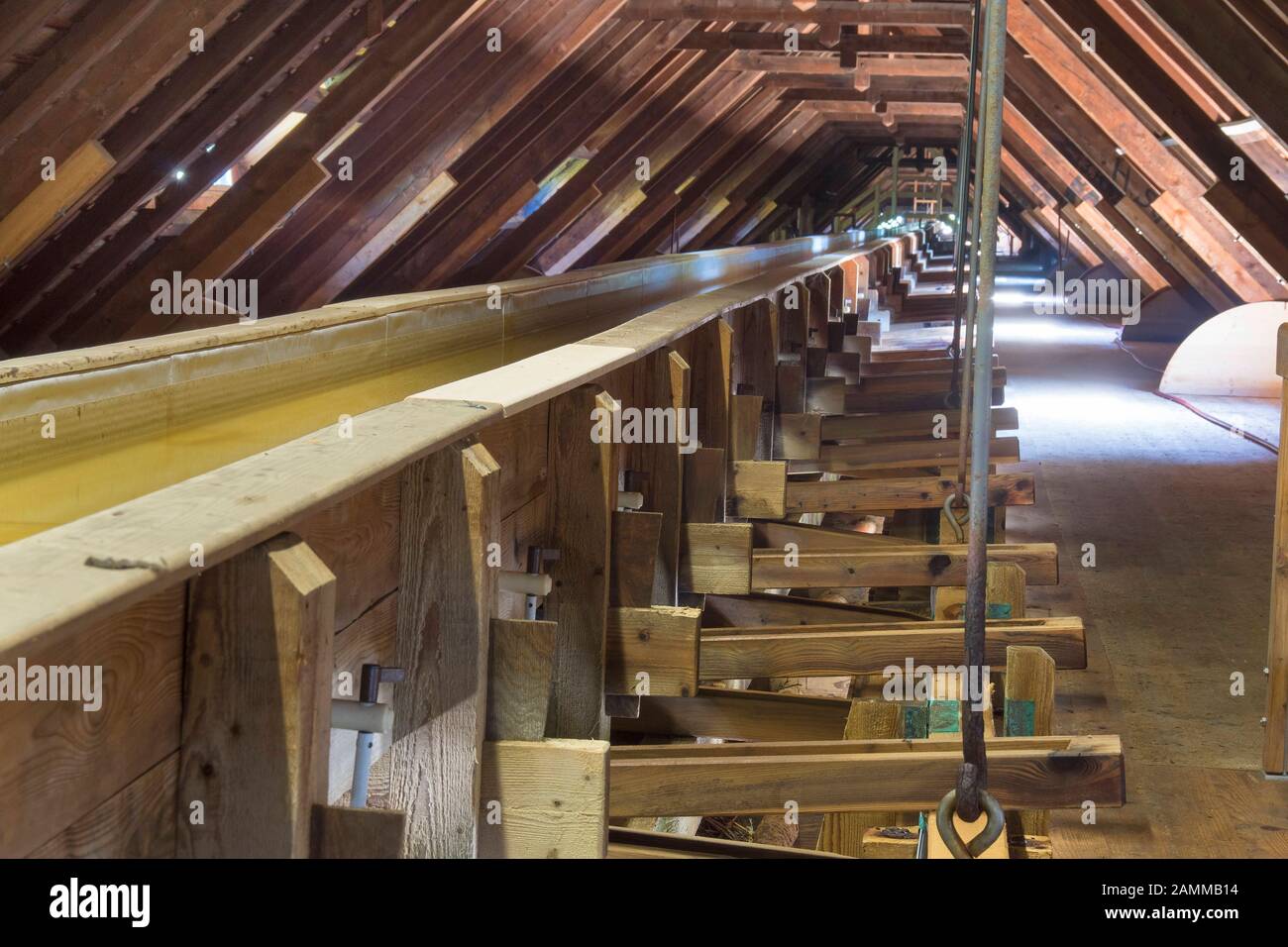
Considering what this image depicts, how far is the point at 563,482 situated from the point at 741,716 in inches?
32.5

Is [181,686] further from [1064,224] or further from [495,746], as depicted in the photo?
[1064,224]

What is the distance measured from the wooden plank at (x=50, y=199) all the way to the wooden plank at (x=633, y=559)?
299 cm

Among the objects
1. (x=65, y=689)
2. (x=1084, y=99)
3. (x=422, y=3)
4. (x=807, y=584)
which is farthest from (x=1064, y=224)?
(x=65, y=689)

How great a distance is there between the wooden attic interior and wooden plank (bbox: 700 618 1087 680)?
0.01 meters

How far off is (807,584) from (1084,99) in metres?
6.19

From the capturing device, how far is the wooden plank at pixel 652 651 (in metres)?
2.43

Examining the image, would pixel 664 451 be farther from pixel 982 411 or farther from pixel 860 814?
pixel 982 411

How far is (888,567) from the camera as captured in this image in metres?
3.36

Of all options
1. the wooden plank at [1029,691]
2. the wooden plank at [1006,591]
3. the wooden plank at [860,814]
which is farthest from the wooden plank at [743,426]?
the wooden plank at [1029,691]

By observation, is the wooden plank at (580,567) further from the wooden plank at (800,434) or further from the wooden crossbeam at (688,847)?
the wooden plank at (800,434)

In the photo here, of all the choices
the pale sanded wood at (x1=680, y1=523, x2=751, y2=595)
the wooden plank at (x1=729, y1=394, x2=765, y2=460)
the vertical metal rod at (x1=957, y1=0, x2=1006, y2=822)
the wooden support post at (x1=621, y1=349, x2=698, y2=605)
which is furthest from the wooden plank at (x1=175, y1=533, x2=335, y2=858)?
the wooden plank at (x1=729, y1=394, x2=765, y2=460)

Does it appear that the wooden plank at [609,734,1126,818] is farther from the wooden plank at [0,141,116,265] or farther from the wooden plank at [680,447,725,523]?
the wooden plank at [0,141,116,265]

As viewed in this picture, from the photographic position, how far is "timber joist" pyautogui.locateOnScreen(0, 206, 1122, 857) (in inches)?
41.7
